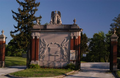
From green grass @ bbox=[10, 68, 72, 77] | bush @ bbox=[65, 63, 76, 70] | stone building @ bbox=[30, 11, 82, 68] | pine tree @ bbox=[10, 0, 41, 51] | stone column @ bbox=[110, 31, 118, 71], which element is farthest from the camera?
pine tree @ bbox=[10, 0, 41, 51]

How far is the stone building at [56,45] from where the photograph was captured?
2353cm

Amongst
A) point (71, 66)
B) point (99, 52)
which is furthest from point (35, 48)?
point (99, 52)

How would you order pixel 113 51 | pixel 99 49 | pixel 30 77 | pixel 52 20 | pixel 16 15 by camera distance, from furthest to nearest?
pixel 99 49 → pixel 16 15 → pixel 52 20 → pixel 113 51 → pixel 30 77

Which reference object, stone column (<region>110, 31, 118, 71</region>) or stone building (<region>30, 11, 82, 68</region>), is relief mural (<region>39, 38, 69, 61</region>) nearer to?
stone building (<region>30, 11, 82, 68</region>)

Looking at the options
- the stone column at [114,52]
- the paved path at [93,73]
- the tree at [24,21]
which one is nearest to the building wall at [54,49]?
the paved path at [93,73]

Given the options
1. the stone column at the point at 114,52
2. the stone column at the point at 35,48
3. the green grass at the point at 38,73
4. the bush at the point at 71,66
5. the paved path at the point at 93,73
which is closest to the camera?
the green grass at the point at 38,73

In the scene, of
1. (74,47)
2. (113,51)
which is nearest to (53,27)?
(74,47)

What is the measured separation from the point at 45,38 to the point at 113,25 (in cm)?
4617

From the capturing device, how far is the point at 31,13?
4059 centimetres

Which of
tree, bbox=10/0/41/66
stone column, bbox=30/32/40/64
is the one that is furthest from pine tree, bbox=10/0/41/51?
stone column, bbox=30/32/40/64

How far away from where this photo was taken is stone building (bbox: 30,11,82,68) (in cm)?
2353

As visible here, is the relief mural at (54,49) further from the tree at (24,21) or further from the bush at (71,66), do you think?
the tree at (24,21)

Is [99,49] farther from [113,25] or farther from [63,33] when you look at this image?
[63,33]

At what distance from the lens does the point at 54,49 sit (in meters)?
23.8
